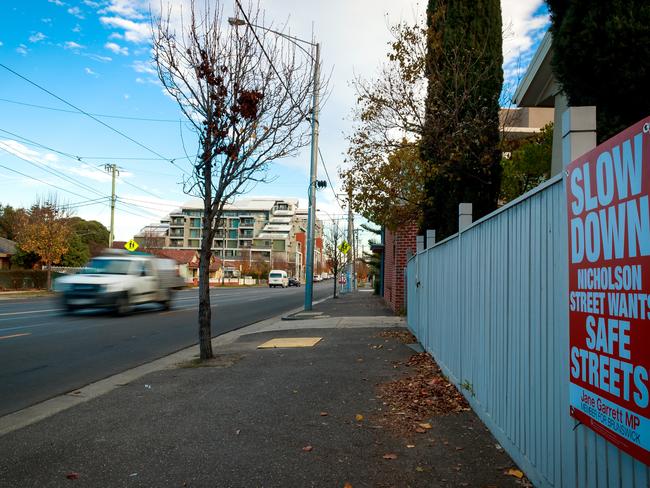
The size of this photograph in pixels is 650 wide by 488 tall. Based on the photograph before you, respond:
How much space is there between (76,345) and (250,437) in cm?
747

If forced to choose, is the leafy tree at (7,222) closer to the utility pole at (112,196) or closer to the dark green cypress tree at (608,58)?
the utility pole at (112,196)

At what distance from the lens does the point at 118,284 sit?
16.6m

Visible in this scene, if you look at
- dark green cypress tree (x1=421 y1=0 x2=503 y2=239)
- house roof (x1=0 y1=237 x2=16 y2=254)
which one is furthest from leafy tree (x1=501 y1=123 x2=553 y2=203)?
house roof (x1=0 y1=237 x2=16 y2=254)

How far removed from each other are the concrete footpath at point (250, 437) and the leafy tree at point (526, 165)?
9858 mm

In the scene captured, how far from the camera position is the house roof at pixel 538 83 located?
33.8 ft

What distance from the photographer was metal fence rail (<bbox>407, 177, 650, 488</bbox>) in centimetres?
274

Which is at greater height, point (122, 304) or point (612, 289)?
point (612, 289)

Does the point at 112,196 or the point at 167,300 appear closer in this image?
the point at 167,300

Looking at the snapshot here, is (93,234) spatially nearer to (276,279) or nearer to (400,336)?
(276,279)

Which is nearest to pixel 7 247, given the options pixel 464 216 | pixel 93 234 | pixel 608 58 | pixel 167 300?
pixel 93 234

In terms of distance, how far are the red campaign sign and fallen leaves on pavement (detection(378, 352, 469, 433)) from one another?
240 centimetres

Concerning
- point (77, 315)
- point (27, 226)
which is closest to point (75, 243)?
point (27, 226)

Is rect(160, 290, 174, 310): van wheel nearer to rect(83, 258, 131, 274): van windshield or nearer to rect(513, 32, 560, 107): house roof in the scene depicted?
rect(83, 258, 131, 274): van windshield

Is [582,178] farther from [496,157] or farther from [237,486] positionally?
[496,157]
